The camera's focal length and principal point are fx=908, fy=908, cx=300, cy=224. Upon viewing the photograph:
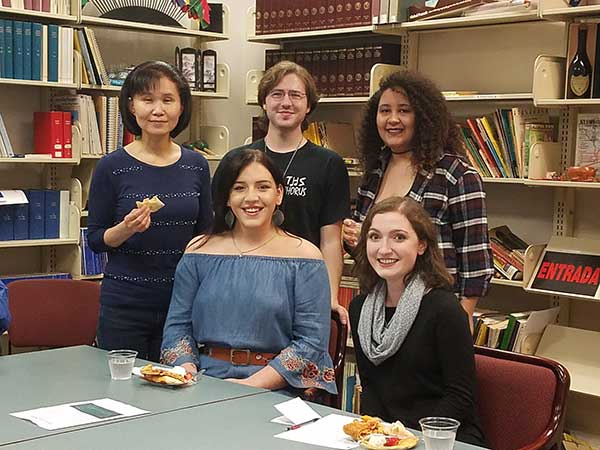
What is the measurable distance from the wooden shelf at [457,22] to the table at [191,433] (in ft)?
7.96

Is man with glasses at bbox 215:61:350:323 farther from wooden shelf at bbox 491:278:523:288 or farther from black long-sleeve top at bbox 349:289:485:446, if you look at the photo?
wooden shelf at bbox 491:278:523:288

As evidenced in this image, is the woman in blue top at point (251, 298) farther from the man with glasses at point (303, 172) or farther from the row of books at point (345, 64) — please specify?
the row of books at point (345, 64)

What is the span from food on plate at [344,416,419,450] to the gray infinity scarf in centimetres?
44

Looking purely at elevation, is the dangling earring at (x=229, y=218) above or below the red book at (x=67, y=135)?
below

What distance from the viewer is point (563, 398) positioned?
2.26 meters

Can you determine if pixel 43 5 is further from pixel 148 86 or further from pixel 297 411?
pixel 297 411

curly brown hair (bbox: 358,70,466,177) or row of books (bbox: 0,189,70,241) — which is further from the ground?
curly brown hair (bbox: 358,70,466,177)

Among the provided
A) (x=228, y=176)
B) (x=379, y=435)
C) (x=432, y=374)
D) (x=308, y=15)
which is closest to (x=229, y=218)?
(x=228, y=176)

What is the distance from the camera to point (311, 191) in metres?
3.14

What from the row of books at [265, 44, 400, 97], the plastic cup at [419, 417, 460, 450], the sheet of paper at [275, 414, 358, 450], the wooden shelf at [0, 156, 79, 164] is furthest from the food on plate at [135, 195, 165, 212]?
the row of books at [265, 44, 400, 97]

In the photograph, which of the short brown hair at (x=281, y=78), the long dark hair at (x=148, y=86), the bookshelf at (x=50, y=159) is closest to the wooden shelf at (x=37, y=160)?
the bookshelf at (x=50, y=159)

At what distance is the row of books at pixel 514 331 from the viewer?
3943 millimetres

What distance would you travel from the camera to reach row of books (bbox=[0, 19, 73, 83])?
4.33 meters

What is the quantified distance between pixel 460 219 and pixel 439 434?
1174 millimetres
